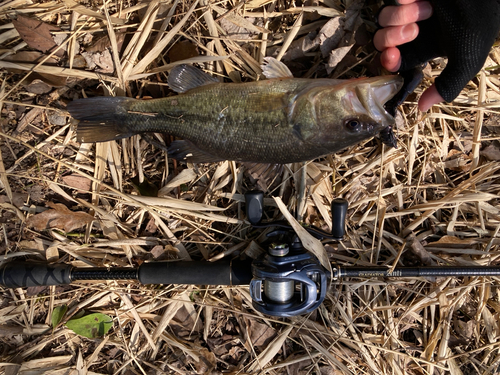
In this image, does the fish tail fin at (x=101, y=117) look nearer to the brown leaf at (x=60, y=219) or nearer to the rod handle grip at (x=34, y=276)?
the brown leaf at (x=60, y=219)

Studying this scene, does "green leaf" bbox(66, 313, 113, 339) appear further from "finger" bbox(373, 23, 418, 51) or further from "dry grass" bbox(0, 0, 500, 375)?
"finger" bbox(373, 23, 418, 51)

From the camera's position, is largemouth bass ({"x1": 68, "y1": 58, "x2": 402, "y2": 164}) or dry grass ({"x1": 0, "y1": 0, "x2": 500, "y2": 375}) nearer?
largemouth bass ({"x1": 68, "y1": 58, "x2": 402, "y2": 164})

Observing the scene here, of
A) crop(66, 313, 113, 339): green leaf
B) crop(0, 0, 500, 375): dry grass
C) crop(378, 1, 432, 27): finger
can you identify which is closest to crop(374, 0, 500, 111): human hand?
crop(378, 1, 432, 27): finger

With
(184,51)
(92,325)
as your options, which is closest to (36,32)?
(184,51)

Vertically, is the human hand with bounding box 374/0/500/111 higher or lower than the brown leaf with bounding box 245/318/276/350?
higher

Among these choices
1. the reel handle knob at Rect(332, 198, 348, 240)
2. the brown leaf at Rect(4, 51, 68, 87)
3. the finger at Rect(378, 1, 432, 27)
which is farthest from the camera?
the brown leaf at Rect(4, 51, 68, 87)

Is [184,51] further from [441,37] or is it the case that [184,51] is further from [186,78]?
[441,37]
